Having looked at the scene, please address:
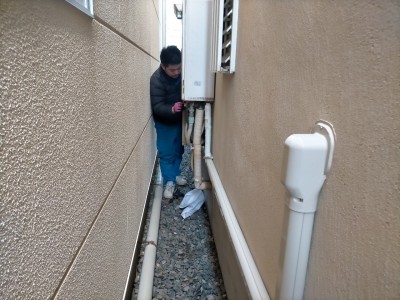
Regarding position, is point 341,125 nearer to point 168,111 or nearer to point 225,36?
point 225,36

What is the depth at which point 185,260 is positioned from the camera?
Answer: 2.23 metres

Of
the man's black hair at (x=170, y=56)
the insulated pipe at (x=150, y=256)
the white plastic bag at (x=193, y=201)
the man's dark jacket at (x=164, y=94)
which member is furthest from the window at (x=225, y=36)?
the white plastic bag at (x=193, y=201)

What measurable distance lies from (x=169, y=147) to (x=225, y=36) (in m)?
1.61

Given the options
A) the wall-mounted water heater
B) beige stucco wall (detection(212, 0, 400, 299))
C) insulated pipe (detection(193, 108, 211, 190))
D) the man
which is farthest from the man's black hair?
beige stucco wall (detection(212, 0, 400, 299))

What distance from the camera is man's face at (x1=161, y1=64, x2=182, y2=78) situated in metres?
2.86

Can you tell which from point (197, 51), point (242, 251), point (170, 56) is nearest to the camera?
point (242, 251)

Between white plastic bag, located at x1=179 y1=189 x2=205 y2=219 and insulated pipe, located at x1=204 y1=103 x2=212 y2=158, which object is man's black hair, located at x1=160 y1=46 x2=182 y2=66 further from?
white plastic bag, located at x1=179 y1=189 x2=205 y2=219

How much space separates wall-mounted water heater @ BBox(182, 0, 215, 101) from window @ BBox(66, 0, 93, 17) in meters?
1.63

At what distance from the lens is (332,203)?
669mm

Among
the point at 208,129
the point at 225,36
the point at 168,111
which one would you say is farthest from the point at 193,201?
the point at 225,36

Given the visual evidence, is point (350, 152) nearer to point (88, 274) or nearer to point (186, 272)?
point (88, 274)

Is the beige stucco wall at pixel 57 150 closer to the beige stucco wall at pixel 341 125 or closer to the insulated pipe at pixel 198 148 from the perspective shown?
the beige stucco wall at pixel 341 125

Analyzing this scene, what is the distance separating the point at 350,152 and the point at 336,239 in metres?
0.20

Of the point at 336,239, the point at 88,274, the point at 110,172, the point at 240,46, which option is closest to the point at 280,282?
the point at 336,239
